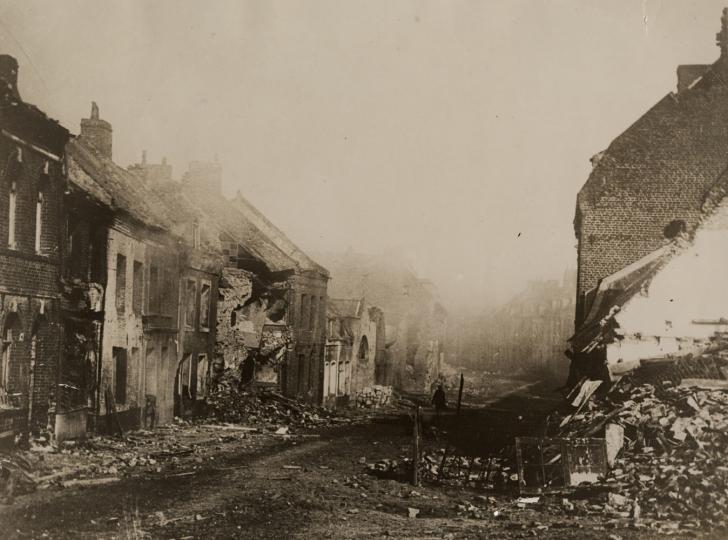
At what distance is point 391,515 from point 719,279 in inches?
482

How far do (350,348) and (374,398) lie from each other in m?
3.38

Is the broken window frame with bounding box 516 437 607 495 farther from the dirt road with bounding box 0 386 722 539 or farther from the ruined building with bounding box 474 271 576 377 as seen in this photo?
the ruined building with bounding box 474 271 576 377

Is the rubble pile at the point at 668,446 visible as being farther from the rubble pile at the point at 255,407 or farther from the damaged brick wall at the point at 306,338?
the damaged brick wall at the point at 306,338

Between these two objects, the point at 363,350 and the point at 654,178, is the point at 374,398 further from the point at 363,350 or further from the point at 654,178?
the point at 654,178

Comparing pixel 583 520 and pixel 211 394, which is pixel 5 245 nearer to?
pixel 583 520

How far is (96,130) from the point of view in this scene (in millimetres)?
30547

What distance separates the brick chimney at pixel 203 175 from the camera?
1564 inches

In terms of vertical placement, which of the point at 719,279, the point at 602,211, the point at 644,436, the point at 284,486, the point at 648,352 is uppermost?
the point at 602,211

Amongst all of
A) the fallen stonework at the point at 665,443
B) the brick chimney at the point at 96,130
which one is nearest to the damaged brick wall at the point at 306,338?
the brick chimney at the point at 96,130

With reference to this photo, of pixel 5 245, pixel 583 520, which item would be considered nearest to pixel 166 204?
pixel 5 245

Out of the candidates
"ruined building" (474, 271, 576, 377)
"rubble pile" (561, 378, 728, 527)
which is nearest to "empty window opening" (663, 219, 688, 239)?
"rubble pile" (561, 378, 728, 527)

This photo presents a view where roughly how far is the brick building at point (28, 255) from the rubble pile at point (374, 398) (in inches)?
1156

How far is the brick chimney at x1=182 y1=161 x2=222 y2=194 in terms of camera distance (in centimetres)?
3972

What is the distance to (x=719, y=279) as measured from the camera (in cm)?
2244
